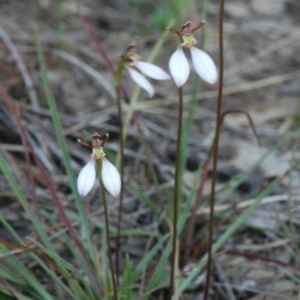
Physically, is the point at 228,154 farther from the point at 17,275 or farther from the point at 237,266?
the point at 17,275

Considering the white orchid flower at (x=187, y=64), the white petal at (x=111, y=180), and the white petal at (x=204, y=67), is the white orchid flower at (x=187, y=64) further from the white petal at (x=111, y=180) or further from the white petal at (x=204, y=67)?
the white petal at (x=111, y=180)

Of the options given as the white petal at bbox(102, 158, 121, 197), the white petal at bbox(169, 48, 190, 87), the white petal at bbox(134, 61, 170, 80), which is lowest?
the white petal at bbox(102, 158, 121, 197)

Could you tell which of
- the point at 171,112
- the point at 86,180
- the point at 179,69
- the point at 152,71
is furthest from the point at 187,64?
the point at 171,112

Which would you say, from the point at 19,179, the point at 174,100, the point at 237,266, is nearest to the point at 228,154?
the point at 174,100

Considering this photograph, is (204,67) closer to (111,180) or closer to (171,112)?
(111,180)

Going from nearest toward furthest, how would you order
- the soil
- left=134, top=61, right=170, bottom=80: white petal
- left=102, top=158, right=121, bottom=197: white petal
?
1. left=102, top=158, right=121, bottom=197: white petal
2. left=134, top=61, right=170, bottom=80: white petal
3. the soil

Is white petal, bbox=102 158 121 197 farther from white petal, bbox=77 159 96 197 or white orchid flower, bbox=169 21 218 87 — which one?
white orchid flower, bbox=169 21 218 87

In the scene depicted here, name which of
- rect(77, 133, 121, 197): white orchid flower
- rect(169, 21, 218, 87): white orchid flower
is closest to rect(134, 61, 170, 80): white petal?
rect(169, 21, 218, 87): white orchid flower
